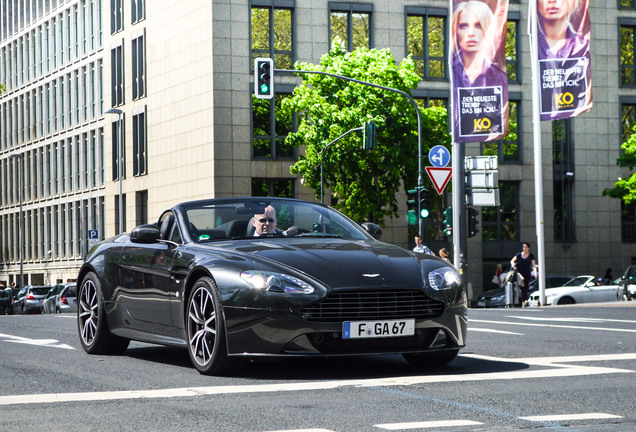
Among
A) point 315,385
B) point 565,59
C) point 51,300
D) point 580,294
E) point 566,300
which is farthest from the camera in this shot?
point 51,300

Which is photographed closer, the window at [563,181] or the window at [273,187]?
the window at [273,187]

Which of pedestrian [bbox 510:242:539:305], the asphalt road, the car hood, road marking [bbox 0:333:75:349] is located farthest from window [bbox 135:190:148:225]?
the car hood

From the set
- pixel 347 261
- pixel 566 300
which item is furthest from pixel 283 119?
pixel 347 261

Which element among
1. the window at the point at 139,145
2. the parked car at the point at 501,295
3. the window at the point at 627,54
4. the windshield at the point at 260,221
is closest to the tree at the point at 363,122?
the parked car at the point at 501,295

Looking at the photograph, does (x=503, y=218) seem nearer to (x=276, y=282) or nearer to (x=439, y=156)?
(x=439, y=156)

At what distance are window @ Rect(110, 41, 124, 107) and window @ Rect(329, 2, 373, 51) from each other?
13.9m

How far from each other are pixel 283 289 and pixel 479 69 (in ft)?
64.3

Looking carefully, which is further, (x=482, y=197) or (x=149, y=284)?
(x=482, y=197)

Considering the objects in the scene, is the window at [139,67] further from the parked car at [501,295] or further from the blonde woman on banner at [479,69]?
the blonde woman on banner at [479,69]

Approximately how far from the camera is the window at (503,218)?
55.7 meters

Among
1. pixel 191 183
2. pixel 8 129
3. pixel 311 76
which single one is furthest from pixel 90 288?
pixel 8 129

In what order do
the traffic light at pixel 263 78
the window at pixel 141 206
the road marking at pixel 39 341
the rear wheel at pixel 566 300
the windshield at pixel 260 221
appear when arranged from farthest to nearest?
1. the window at pixel 141 206
2. the rear wheel at pixel 566 300
3. the traffic light at pixel 263 78
4. the road marking at pixel 39 341
5. the windshield at pixel 260 221

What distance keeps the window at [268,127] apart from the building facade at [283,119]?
2.1 inches

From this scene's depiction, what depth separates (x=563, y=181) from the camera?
56.4 metres
